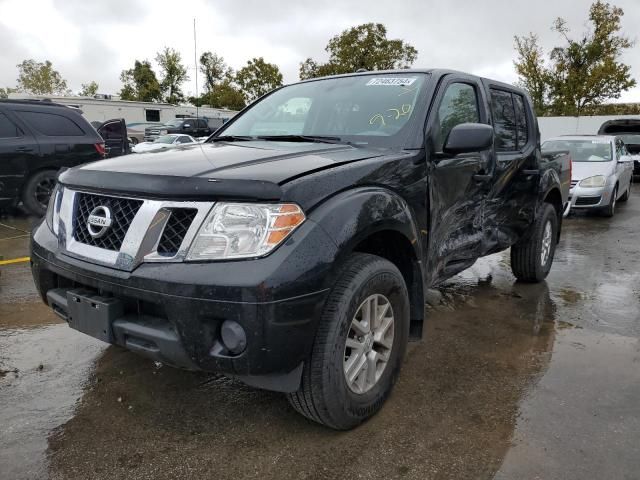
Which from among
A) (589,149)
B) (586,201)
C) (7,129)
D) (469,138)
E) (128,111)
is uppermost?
(128,111)

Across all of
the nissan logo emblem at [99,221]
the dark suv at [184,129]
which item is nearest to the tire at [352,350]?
the nissan logo emblem at [99,221]

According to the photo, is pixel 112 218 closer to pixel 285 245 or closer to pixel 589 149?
pixel 285 245

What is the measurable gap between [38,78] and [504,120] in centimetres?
6124

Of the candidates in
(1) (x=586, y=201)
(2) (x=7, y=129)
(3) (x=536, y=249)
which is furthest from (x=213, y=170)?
(1) (x=586, y=201)

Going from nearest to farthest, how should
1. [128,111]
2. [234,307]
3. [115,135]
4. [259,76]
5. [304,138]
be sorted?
[234,307] → [304,138] → [115,135] → [128,111] → [259,76]

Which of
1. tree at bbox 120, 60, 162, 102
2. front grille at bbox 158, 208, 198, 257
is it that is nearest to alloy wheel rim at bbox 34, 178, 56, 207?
front grille at bbox 158, 208, 198, 257

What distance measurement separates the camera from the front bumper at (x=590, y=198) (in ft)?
30.1

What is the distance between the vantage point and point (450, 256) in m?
3.46

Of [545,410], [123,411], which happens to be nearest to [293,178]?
[123,411]

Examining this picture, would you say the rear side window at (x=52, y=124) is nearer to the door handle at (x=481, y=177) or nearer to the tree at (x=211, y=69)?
the door handle at (x=481, y=177)

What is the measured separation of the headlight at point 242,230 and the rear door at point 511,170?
2190 mm

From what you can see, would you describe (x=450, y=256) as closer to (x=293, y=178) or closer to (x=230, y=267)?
(x=293, y=178)

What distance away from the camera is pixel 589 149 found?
10516mm

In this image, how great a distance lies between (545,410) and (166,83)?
5100 cm
